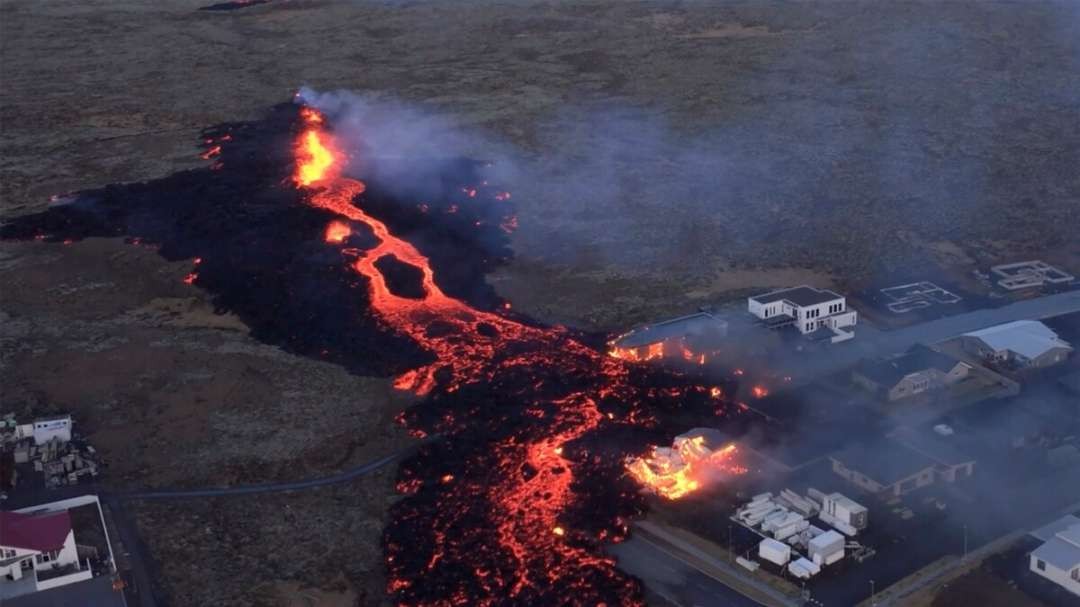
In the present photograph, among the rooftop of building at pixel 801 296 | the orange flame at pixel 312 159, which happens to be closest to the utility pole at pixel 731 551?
the rooftop of building at pixel 801 296

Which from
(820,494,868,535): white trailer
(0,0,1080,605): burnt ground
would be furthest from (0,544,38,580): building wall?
(820,494,868,535): white trailer

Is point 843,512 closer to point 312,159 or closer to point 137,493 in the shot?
point 137,493

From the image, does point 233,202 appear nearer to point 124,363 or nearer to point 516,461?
point 124,363

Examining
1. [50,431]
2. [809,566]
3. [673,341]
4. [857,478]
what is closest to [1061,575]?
[809,566]

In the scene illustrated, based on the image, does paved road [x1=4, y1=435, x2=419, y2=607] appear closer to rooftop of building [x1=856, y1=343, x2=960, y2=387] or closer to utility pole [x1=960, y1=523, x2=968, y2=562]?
rooftop of building [x1=856, y1=343, x2=960, y2=387]

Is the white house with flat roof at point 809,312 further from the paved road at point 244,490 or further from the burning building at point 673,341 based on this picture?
the paved road at point 244,490

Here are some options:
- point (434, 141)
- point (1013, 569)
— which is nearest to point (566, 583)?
point (1013, 569)
